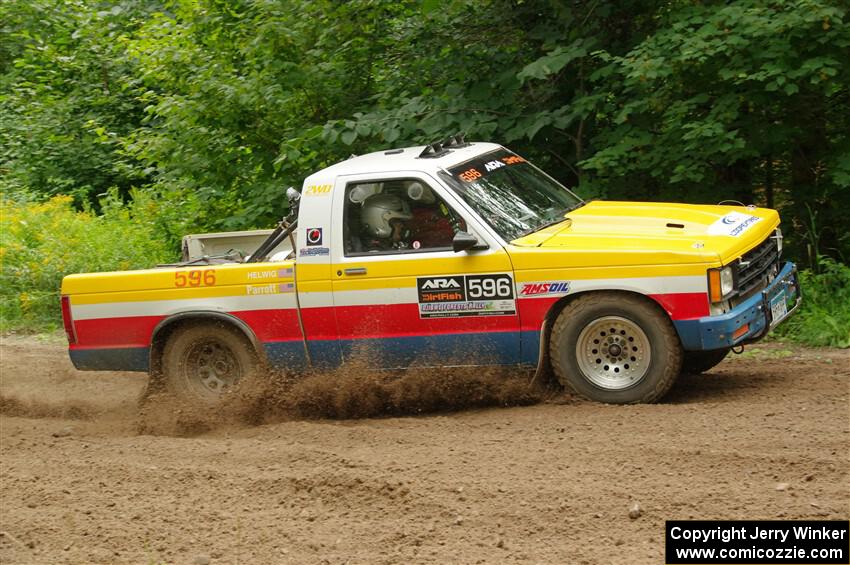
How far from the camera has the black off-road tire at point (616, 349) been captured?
23.3ft

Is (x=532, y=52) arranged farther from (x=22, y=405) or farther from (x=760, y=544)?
(x=760, y=544)

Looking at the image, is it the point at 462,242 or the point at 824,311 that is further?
the point at 824,311

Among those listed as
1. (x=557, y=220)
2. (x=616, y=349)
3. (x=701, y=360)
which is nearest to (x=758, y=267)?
(x=701, y=360)

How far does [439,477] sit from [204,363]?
304 centimetres

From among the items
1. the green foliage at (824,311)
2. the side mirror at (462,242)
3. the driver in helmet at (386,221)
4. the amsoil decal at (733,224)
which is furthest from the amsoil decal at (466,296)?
the green foliage at (824,311)

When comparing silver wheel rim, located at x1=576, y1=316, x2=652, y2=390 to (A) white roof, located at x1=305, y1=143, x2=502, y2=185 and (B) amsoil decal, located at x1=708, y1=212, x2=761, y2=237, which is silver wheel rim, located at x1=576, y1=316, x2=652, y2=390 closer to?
(B) amsoil decal, located at x1=708, y1=212, x2=761, y2=237

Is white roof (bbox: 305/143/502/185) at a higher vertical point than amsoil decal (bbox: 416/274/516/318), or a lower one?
higher

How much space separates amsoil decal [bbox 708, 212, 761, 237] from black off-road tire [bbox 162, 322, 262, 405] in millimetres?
3611

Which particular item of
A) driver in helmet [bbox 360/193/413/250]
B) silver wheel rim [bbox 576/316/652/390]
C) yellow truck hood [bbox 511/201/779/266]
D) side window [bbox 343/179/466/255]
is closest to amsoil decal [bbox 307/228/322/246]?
side window [bbox 343/179/466/255]

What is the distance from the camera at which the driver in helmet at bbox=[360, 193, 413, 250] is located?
7.74 m

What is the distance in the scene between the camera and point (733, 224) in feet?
24.3

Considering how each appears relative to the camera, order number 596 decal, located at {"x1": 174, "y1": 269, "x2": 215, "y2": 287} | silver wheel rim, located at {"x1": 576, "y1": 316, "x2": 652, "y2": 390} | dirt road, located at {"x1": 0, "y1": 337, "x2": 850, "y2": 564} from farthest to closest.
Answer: number 596 decal, located at {"x1": 174, "y1": 269, "x2": 215, "y2": 287} < silver wheel rim, located at {"x1": 576, "y1": 316, "x2": 652, "y2": 390} < dirt road, located at {"x1": 0, "y1": 337, "x2": 850, "y2": 564}

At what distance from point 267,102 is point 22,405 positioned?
166 inches

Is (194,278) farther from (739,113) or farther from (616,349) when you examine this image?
(739,113)
